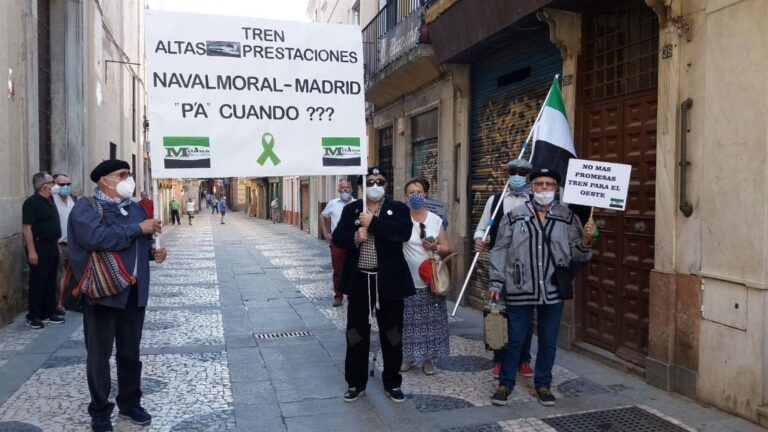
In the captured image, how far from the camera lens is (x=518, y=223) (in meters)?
4.72

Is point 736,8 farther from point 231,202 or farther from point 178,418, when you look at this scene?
point 231,202

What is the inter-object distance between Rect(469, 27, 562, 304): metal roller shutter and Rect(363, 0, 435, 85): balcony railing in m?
1.57

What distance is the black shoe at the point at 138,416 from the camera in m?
4.38

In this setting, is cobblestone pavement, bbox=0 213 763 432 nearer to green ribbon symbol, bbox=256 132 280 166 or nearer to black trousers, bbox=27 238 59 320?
black trousers, bbox=27 238 59 320

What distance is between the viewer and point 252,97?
465cm

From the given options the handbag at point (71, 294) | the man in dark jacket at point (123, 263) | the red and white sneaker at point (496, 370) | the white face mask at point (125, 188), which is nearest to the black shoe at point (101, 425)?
the man in dark jacket at point (123, 263)

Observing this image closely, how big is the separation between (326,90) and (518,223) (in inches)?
70.8

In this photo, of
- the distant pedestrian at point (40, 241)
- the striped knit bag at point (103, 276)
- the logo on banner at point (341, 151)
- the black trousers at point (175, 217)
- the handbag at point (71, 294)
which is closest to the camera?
the striped knit bag at point (103, 276)

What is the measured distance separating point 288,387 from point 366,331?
3.28ft

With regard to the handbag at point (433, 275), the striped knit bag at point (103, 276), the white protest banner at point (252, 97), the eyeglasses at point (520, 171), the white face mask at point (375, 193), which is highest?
the white protest banner at point (252, 97)

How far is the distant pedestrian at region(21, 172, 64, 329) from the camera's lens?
24.1ft

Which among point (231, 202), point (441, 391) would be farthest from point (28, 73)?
point (231, 202)

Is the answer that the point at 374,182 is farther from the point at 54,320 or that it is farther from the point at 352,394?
the point at 54,320

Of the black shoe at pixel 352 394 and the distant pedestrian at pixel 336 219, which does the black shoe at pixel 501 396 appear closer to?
the black shoe at pixel 352 394
